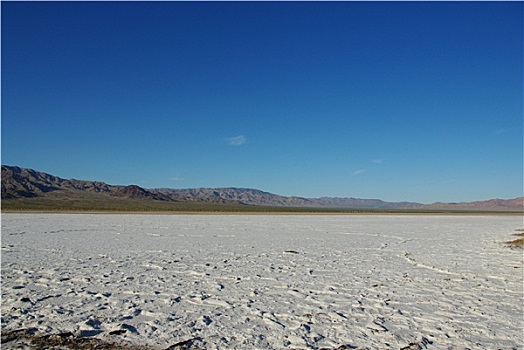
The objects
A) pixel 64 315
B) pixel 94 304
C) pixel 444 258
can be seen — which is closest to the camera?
pixel 64 315

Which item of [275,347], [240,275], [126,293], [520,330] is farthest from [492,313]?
[126,293]

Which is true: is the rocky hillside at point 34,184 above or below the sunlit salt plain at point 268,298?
above

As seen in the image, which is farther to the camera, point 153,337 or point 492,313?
point 492,313

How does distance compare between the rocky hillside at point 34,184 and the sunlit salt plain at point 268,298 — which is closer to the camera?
the sunlit salt plain at point 268,298

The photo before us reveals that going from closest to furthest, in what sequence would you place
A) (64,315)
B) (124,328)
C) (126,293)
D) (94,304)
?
(124,328) → (64,315) → (94,304) → (126,293)

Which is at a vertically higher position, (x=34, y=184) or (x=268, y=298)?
(x=34, y=184)

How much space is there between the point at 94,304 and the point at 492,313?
510 centimetres

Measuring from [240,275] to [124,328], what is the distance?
10.2 feet

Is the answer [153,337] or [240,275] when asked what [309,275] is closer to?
[240,275]

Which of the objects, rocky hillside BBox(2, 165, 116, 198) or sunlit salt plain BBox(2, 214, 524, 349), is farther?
rocky hillside BBox(2, 165, 116, 198)

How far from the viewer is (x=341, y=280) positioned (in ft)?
22.4

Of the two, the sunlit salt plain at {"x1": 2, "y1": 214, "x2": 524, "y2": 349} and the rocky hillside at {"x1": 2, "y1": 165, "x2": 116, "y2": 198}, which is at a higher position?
the rocky hillside at {"x1": 2, "y1": 165, "x2": 116, "y2": 198}

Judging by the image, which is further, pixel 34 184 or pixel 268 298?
pixel 34 184

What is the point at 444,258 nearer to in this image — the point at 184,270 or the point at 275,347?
the point at 184,270
